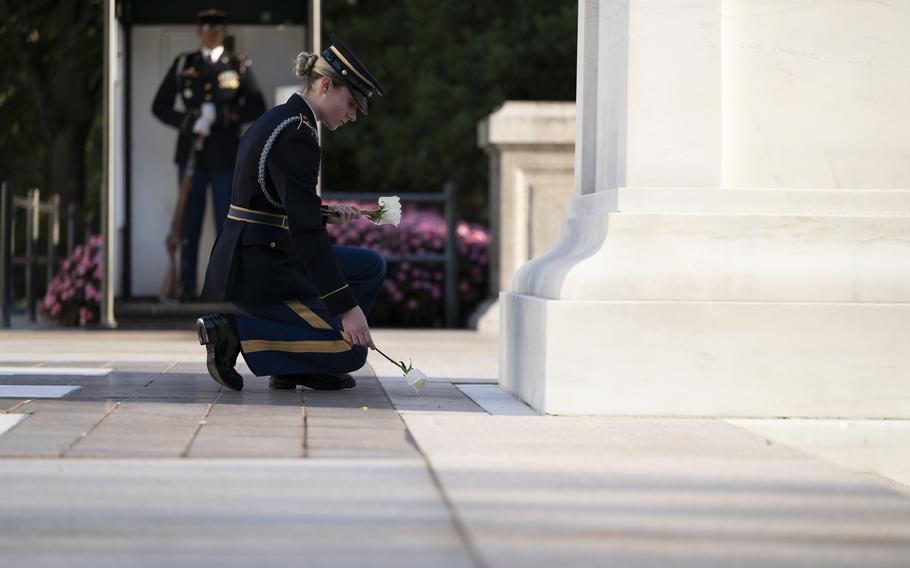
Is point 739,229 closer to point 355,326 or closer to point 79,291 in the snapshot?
point 355,326

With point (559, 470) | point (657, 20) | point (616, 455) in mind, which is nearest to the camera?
point (559, 470)

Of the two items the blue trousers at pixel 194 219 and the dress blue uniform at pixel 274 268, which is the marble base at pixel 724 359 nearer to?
the dress blue uniform at pixel 274 268

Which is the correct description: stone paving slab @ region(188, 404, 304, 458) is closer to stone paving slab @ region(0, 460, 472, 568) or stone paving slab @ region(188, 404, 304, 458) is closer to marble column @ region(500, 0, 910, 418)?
stone paving slab @ region(0, 460, 472, 568)

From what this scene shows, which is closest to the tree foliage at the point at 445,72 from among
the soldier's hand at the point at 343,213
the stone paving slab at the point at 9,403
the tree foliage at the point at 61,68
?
the tree foliage at the point at 61,68

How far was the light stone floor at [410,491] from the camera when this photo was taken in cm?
339

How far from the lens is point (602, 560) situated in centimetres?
331

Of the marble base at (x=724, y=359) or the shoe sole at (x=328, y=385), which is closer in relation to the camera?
the marble base at (x=724, y=359)

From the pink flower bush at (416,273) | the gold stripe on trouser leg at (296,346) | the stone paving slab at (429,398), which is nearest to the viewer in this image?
the stone paving slab at (429,398)

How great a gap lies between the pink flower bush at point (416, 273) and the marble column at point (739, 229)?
7.68 meters

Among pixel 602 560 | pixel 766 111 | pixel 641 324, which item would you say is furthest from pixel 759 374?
pixel 602 560

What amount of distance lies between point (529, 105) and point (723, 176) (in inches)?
296

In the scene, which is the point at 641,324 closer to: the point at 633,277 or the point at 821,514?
the point at 633,277

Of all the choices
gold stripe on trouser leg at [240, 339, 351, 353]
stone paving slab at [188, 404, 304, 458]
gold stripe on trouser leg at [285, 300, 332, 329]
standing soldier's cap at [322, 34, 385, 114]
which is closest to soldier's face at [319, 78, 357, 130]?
standing soldier's cap at [322, 34, 385, 114]

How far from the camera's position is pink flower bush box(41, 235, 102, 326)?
13.5 meters
